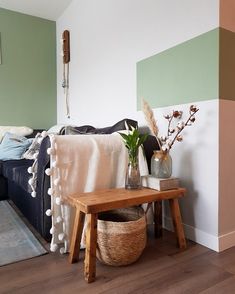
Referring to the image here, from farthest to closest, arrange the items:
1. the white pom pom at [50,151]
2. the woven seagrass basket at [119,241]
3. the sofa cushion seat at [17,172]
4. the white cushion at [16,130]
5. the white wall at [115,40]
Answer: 1. the white cushion at [16,130]
2. the sofa cushion seat at [17,172]
3. the white wall at [115,40]
4. the white pom pom at [50,151]
5. the woven seagrass basket at [119,241]

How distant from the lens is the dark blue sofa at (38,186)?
1643 mm

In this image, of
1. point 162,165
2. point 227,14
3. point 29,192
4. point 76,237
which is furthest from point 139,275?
point 227,14

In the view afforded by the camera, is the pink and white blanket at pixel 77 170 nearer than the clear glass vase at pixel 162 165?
Yes

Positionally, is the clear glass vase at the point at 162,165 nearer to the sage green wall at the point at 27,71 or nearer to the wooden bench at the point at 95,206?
the wooden bench at the point at 95,206

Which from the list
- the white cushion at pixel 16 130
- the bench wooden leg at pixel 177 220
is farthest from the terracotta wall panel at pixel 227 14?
the white cushion at pixel 16 130

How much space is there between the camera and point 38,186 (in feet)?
5.57

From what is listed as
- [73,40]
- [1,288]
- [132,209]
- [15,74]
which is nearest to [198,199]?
[132,209]

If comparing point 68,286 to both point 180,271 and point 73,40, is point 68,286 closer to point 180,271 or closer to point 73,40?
point 180,271

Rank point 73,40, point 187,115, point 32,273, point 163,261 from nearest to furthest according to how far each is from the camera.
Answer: point 32,273 → point 163,261 → point 187,115 → point 73,40

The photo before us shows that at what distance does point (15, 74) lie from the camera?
3.59m

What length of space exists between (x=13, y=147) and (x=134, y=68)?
164 centimetres

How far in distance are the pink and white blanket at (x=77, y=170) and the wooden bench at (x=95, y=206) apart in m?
0.12

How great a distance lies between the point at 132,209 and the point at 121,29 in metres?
1.74

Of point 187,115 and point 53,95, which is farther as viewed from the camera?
point 53,95
